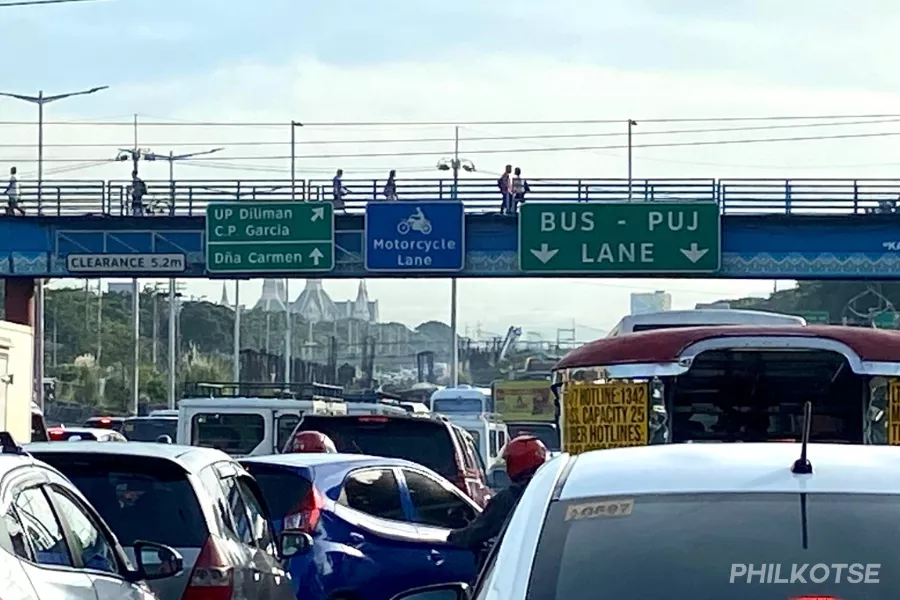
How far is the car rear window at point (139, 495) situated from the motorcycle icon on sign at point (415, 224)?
94.8 ft

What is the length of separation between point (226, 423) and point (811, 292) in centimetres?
8056

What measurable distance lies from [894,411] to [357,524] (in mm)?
3702

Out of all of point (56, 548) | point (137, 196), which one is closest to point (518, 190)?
point (137, 196)

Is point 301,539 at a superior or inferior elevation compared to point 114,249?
inferior

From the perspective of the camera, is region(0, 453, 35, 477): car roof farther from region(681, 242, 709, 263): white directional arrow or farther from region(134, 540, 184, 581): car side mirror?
region(681, 242, 709, 263): white directional arrow

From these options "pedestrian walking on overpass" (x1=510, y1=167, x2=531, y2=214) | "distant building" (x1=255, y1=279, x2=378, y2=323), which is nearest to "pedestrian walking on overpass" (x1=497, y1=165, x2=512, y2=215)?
"pedestrian walking on overpass" (x1=510, y1=167, x2=531, y2=214)

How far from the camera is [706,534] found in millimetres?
4527

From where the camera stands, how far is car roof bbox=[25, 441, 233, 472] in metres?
8.98

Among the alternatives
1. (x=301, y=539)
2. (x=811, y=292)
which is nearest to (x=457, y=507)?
(x=301, y=539)

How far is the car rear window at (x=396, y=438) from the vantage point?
1814 cm

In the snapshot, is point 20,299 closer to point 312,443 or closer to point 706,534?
point 312,443

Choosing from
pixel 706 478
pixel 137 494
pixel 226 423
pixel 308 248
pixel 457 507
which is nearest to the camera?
pixel 706 478

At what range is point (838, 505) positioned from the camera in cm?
462

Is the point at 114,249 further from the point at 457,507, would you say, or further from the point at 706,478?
the point at 706,478
